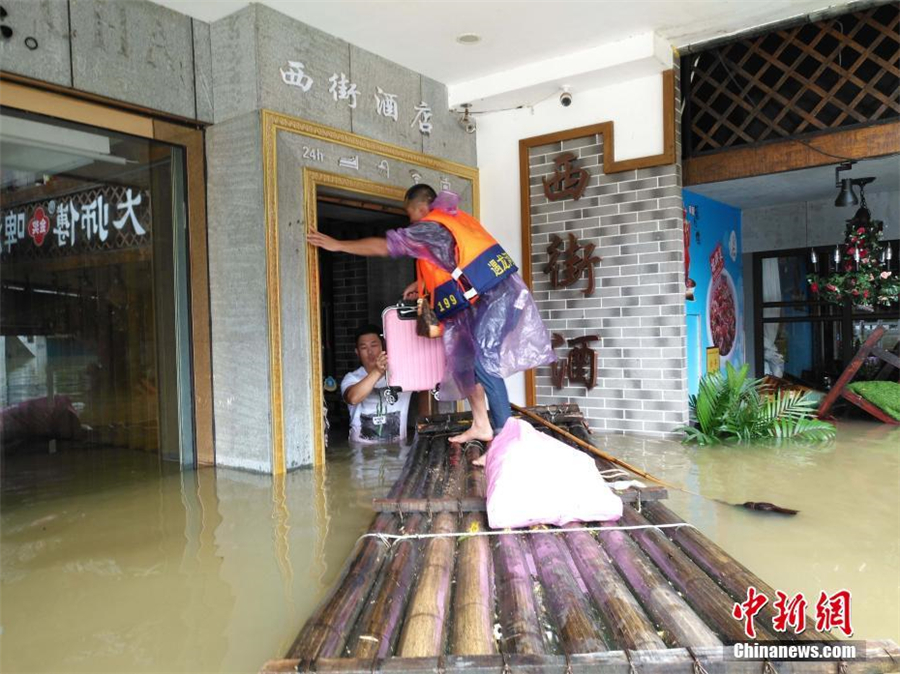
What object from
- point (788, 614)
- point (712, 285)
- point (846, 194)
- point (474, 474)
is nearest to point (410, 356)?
point (474, 474)

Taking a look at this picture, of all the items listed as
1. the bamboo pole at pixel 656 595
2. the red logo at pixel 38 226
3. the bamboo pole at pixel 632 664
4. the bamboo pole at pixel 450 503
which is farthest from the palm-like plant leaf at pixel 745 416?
the red logo at pixel 38 226

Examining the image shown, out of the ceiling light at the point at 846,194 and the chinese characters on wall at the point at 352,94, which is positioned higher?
the chinese characters on wall at the point at 352,94

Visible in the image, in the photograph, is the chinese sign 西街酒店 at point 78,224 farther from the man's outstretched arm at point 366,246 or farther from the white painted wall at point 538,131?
the white painted wall at point 538,131

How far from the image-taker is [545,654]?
1483 millimetres

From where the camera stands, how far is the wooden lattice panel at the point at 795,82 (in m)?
4.80

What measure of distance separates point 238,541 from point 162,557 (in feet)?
1.01

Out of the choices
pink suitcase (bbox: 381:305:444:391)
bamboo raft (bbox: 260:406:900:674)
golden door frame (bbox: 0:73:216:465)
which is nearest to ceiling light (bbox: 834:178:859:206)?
pink suitcase (bbox: 381:305:444:391)

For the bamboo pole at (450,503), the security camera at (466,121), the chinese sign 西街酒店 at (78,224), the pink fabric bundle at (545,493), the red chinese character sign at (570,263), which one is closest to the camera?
the pink fabric bundle at (545,493)

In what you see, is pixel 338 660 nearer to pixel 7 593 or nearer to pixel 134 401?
pixel 7 593

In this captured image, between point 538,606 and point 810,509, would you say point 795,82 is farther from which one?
point 538,606

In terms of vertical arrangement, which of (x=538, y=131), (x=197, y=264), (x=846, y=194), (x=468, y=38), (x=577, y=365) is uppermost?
(x=468, y=38)

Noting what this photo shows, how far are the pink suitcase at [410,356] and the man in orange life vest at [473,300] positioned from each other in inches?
15.3

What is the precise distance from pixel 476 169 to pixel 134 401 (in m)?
3.41

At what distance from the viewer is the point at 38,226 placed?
3711mm
